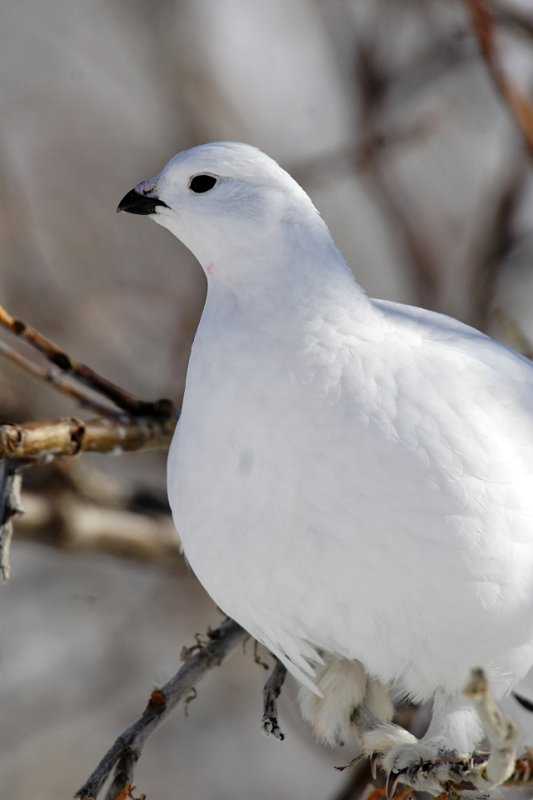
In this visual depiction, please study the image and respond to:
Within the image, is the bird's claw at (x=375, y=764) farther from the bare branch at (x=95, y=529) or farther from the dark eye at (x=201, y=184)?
the dark eye at (x=201, y=184)

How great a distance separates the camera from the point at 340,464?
1.53 m

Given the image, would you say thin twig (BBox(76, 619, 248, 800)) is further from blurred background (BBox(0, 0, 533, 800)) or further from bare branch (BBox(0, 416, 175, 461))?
blurred background (BBox(0, 0, 533, 800))

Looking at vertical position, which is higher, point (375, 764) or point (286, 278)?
point (286, 278)

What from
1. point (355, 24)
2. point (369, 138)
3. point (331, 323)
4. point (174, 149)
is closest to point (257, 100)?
point (174, 149)

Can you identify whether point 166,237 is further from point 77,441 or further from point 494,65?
point 77,441

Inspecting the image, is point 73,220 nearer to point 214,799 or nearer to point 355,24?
point 355,24

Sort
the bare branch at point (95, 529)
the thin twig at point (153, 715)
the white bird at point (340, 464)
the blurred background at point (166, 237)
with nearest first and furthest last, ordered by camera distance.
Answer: the white bird at point (340, 464) → the thin twig at point (153, 715) → the bare branch at point (95, 529) → the blurred background at point (166, 237)

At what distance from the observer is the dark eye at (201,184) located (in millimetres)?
1843

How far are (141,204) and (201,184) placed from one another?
4.3 inches

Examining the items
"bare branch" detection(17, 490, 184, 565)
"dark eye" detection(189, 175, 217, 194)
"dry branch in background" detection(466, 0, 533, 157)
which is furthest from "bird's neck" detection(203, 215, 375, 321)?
"bare branch" detection(17, 490, 184, 565)

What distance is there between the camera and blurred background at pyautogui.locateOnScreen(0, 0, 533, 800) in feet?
11.0

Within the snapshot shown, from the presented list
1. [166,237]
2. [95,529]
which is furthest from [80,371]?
[166,237]

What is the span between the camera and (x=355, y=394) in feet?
5.19

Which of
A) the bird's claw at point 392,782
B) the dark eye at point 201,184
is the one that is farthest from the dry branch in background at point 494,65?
the bird's claw at point 392,782
